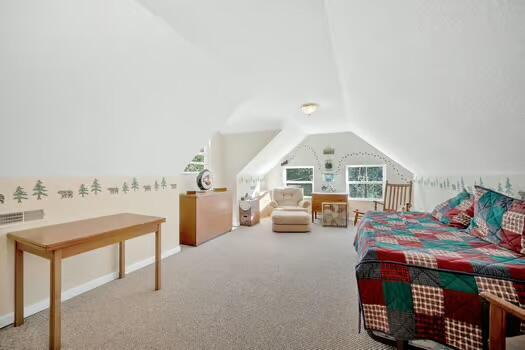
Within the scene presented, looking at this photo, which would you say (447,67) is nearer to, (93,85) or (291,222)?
(93,85)

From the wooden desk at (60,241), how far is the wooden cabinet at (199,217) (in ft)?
4.74

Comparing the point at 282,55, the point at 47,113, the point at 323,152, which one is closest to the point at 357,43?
the point at 282,55

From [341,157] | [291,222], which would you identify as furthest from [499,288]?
[341,157]

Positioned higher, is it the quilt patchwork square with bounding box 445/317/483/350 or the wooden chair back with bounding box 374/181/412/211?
the wooden chair back with bounding box 374/181/412/211

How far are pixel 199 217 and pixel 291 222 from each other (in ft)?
6.01

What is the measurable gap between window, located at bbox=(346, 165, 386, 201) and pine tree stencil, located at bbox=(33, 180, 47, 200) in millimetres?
5830

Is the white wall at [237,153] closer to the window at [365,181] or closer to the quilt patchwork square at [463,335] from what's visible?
the window at [365,181]

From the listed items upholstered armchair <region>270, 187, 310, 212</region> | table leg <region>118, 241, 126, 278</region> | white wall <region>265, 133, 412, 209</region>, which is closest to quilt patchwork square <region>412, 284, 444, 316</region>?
table leg <region>118, 241, 126, 278</region>

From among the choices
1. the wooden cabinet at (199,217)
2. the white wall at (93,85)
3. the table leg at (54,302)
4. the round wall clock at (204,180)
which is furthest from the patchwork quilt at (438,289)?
the round wall clock at (204,180)

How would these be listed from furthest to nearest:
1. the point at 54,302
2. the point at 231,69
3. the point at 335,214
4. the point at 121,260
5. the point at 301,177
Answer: the point at 301,177, the point at 335,214, the point at 121,260, the point at 231,69, the point at 54,302

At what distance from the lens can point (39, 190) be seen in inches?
79.1

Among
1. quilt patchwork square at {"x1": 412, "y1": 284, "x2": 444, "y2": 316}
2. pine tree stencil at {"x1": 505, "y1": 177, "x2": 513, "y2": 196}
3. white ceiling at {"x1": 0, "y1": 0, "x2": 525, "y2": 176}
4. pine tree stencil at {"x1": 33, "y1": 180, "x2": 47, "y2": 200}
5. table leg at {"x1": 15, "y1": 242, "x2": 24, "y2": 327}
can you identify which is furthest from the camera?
pine tree stencil at {"x1": 505, "y1": 177, "x2": 513, "y2": 196}

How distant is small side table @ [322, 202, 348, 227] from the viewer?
512cm

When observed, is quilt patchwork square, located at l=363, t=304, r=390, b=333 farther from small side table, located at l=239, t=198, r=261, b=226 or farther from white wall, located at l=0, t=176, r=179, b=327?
small side table, located at l=239, t=198, r=261, b=226
